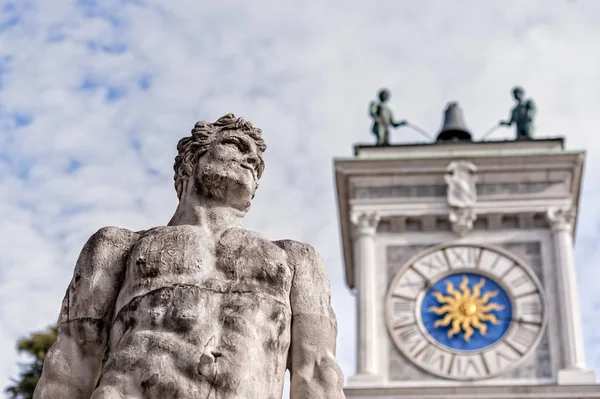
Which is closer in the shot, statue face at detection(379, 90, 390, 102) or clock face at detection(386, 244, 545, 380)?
clock face at detection(386, 244, 545, 380)

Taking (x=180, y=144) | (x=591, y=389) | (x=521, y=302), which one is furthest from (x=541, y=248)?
(x=180, y=144)

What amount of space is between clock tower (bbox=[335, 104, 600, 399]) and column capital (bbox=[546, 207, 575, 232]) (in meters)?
0.02

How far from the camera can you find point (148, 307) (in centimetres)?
569

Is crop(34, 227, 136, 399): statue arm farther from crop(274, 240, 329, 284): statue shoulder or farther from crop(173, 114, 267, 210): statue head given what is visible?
crop(274, 240, 329, 284): statue shoulder

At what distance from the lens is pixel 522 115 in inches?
1391

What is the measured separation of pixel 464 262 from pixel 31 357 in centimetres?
1144

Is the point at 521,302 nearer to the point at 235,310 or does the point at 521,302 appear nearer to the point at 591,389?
the point at 591,389

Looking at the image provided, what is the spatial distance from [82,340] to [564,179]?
1081 inches

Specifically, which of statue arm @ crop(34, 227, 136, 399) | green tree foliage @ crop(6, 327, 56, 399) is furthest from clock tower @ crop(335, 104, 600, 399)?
statue arm @ crop(34, 227, 136, 399)

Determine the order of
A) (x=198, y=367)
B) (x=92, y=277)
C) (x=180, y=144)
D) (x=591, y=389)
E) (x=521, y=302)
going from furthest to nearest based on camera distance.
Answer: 1. (x=521, y=302)
2. (x=591, y=389)
3. (x=180, y=144)
4. (x=92, y=277)
5. (x=198, y=367)

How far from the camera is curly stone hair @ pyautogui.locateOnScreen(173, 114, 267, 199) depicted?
634 cm

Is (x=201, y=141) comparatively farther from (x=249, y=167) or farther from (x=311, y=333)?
(x=311, y=333)

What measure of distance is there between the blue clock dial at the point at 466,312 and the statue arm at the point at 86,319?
1002 inches

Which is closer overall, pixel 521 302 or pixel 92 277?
pixel 92 277
